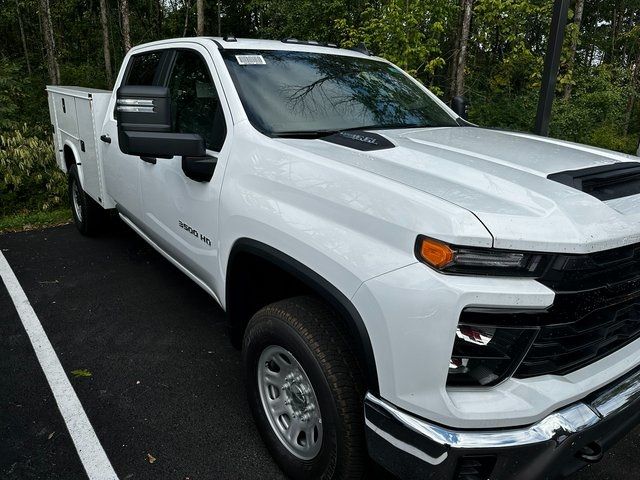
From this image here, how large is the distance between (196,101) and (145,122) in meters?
0.82

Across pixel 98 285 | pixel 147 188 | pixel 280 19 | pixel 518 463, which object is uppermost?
pixel 280 19

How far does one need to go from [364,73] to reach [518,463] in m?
2.58

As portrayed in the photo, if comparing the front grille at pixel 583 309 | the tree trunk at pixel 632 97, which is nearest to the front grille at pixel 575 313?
the front grille at pixel 583 309

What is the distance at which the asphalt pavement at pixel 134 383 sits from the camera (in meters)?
2.41

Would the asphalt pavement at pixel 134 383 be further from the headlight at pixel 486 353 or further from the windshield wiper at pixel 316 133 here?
the windshield wiper at pixel 316 133

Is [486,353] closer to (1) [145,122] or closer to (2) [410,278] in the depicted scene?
(2) [410,278]

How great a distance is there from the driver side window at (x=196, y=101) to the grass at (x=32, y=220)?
4.27m

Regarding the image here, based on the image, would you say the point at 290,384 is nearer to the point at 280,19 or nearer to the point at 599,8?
the point at 280,19

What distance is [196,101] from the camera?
3.07 metres

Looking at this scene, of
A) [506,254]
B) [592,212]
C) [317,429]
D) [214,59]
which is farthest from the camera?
[214,59]

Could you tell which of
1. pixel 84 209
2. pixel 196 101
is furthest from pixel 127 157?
pixel 84 209

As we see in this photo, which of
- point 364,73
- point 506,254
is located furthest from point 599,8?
point 506,254

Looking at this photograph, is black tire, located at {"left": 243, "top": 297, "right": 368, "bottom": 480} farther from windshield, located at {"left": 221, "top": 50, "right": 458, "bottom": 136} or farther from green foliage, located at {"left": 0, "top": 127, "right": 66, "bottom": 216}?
green foliage, located at {"left": 0, "top": 127, "right": 66, "bottom": 216}

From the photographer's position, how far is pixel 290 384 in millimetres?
2201
